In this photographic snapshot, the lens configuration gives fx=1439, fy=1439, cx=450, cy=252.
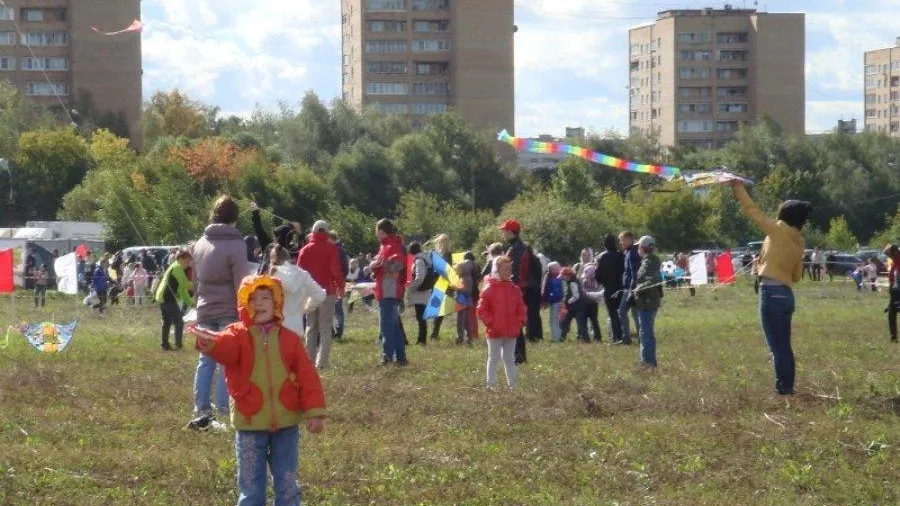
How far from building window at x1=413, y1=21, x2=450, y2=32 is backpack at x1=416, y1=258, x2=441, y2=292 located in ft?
381

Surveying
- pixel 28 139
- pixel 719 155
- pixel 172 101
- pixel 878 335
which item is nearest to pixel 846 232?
pixel 719 155

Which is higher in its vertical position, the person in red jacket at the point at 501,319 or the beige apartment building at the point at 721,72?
the beige apartment building at the point at 721,72

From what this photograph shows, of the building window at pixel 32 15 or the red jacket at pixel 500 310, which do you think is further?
the building window at pixel 32 15

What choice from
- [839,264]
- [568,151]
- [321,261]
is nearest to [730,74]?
[839,264]

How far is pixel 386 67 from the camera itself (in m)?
139

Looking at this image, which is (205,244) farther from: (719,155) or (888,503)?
(719,155)

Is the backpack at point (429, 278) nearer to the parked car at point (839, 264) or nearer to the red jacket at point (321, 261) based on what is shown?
the red jacket at point (321, 261)

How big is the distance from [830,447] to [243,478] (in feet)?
14.8

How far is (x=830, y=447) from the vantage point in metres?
9.78

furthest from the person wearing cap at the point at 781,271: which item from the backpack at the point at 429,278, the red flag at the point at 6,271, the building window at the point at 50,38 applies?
the building window at the point at 50,38

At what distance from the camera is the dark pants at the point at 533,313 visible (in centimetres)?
1914

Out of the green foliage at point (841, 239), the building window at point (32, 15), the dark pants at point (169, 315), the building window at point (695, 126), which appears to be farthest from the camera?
the building window at point (695, 126)

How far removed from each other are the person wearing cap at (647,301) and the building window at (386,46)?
12281 centimetres

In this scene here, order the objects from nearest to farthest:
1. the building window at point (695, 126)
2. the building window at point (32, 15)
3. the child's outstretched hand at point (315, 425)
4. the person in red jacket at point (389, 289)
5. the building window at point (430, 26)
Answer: the child's outstretched hand at point (315, 425), the person in red jacket at point (389, 289), the building window at point (32, 15), the building window at point (430, 26), the building window at point (695, 126)
